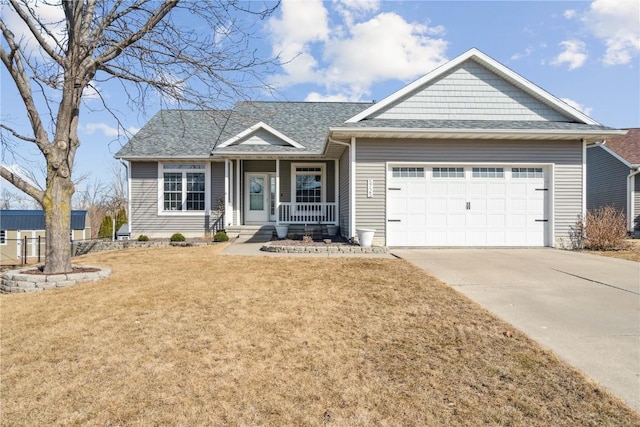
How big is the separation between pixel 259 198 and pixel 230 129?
11.1ft

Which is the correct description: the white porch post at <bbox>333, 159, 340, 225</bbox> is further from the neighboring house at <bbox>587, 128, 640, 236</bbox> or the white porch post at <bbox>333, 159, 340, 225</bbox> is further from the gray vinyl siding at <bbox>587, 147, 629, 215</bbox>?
the gray vinyl siding at <bbox>587, 147, 629, 215</bbox>

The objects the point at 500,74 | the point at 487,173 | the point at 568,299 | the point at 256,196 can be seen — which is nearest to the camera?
the point at 568,299

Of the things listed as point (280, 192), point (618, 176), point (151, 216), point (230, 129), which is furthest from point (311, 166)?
point (618, 176)

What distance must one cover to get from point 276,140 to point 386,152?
535 cm

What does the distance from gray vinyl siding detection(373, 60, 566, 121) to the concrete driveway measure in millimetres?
4329

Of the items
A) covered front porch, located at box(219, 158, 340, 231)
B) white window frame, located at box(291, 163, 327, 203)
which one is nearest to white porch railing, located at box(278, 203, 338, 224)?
covered front porch, located at box(219, 158, 340, 231)

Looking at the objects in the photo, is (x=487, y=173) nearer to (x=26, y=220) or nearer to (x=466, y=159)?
(x=466, y=159)

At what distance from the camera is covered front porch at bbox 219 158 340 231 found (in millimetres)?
14148

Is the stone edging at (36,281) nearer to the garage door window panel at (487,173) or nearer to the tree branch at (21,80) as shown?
the tree branch at (21,80)

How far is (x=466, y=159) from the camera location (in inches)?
416

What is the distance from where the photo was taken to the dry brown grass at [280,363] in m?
2.56

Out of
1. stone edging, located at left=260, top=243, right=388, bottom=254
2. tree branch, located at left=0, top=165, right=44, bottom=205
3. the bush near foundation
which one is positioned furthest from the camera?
the bush near foundation

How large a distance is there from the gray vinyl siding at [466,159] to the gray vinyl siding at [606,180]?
29.8 feet

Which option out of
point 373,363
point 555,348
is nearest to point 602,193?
point 555,348
